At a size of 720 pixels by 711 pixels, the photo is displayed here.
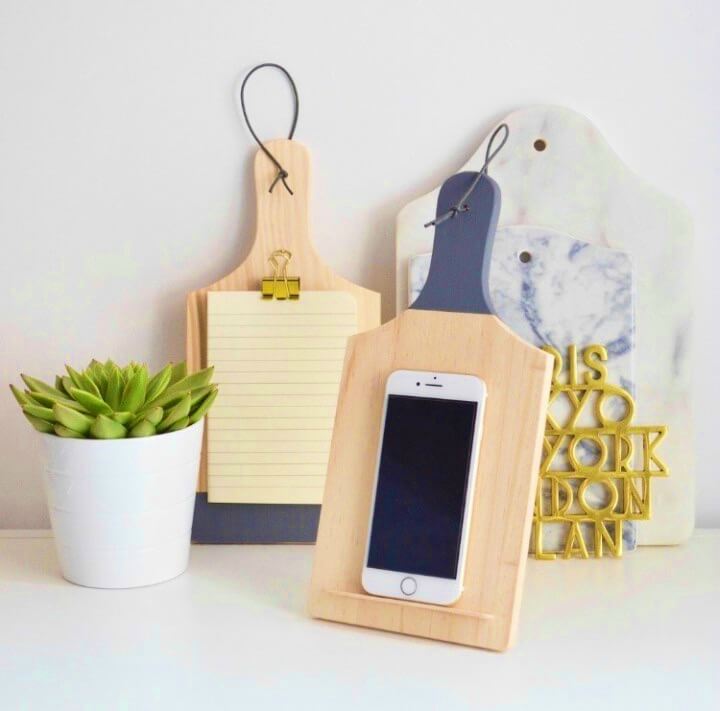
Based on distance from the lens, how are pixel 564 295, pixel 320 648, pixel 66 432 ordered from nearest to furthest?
pixel 320 648 < pixel 66 432 < pixel 564 295

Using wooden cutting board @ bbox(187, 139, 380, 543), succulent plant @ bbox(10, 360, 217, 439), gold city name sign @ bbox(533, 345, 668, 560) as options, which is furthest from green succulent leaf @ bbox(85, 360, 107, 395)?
gold city name sign @ bbox(533, 345, 668, 560)

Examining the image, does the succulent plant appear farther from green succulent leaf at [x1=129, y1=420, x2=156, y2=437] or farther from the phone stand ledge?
the phone stand ledge

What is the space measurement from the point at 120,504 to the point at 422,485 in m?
0.25

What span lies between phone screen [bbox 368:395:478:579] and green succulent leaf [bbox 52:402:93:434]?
241mm

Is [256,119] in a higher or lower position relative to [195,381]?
higher

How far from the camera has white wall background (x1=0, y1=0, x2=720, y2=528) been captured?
0.97 m

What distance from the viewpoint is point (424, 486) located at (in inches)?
30.6

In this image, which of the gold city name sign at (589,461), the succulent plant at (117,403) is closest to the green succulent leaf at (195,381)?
the succulent plant at (117,403)

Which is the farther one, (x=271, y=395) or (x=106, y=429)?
(x=271, y=395)

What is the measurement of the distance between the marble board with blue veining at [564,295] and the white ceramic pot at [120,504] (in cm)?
28

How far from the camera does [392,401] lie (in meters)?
0.80

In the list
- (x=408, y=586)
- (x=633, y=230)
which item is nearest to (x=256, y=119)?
(x=633, y=230)

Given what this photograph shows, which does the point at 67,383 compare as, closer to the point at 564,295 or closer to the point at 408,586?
the point at 408,586

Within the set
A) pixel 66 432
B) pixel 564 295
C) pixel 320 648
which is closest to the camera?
pixel 320 648
